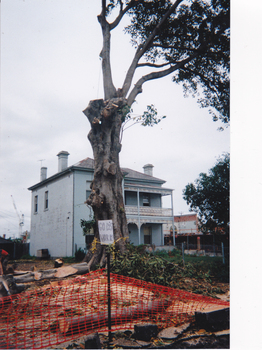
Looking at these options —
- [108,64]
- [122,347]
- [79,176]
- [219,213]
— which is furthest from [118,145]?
[79,176]

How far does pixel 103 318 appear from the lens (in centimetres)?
386

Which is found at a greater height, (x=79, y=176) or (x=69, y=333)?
(x=79, y=176)

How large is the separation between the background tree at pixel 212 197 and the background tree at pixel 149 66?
2.50 metres

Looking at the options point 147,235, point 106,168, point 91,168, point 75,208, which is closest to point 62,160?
point 91,168

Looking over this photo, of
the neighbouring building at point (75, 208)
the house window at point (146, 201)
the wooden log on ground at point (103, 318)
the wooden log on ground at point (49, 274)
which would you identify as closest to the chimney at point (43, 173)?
the neighbouring building at point (75, 208)

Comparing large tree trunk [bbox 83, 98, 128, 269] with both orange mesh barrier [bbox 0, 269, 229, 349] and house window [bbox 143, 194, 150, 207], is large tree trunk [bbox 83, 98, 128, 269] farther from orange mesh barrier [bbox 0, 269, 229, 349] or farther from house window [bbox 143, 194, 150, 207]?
house window [bbox 143, 194, 150, 207]

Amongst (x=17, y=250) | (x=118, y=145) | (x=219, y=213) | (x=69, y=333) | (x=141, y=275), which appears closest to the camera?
(x=69, y=333)

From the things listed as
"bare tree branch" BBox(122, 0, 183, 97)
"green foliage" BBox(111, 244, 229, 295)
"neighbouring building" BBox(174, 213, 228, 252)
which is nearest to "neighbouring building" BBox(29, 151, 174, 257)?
"neighbouring building" BBox(174, 213, 228, 252)

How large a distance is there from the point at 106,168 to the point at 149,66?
4568 millimetres

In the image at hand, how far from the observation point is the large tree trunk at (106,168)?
7684 millimetres

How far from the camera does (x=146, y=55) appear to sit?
11.1m

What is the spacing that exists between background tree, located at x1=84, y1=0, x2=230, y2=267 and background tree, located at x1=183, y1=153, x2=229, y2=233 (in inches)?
98.4

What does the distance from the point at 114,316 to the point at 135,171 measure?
737 inches
